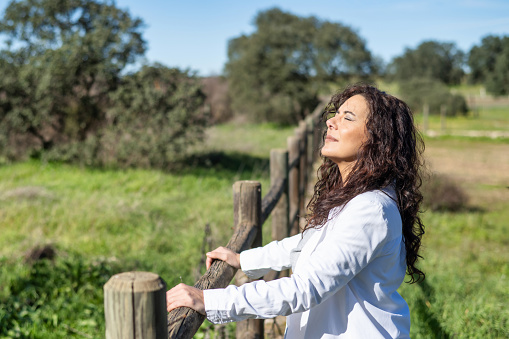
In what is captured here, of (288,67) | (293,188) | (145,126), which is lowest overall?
(293,188)

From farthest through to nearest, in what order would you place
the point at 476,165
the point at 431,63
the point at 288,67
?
the point at 431,63, the point at 288,67, the point at 476,165

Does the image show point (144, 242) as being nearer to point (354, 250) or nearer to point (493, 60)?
point (354, 250)

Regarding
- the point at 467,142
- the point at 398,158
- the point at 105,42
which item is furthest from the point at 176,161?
the point at 467,142

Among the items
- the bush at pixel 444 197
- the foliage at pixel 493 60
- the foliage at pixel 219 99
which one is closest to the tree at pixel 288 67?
the foliage at pixel 219 99

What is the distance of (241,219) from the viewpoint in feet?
7.93

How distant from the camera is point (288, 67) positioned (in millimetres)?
23172

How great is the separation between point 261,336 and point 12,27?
33.5ft

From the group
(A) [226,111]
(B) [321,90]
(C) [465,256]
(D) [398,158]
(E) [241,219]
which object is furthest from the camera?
(A) [226,111]

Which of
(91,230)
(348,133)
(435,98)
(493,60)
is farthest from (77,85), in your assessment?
(435,98)

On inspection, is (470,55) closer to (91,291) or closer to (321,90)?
(91,291)

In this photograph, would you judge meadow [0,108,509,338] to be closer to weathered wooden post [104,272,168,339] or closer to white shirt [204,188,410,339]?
white shirt [204,188,410,339]

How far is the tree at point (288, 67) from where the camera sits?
76.4 ft

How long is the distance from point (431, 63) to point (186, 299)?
44585 millimetres

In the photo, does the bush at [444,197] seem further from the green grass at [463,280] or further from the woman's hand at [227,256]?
the woman's hand at [227,256]
